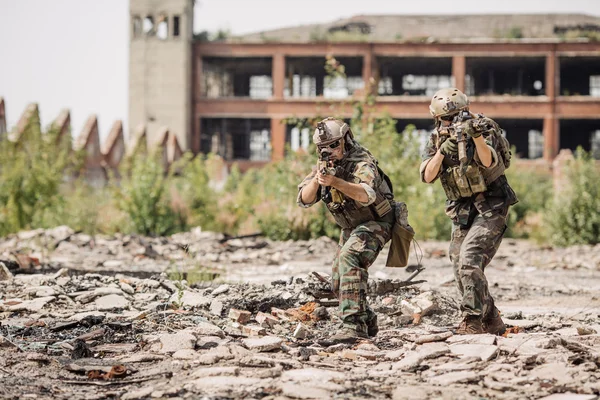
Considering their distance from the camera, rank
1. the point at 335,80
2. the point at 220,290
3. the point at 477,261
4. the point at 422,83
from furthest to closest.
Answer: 1. the point at 422,83
2. the point at 335,80
3. the point at 220,290
4. the point at 477,261

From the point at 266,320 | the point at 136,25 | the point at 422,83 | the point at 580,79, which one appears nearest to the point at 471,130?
the point at 266,320

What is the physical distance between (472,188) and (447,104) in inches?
26.9

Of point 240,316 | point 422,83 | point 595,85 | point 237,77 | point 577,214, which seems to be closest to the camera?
point 240,316

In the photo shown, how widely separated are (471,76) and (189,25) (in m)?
15.8

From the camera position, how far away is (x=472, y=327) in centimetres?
688

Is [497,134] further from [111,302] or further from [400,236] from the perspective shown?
[111,302]

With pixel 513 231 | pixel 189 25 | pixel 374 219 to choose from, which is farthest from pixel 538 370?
pixel 189 25

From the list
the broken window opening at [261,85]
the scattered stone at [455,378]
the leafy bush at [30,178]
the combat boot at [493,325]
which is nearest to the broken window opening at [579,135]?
the broken window opening at [261,85]

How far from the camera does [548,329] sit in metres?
7.57

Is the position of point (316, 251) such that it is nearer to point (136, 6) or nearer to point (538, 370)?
point (538, 370)

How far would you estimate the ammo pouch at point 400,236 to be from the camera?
276 inches

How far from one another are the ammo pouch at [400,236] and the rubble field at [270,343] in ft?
0.94

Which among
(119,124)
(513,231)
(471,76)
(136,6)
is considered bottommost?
(513,231)

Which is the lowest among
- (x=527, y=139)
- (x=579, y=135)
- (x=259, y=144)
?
(x=259, y=144)
